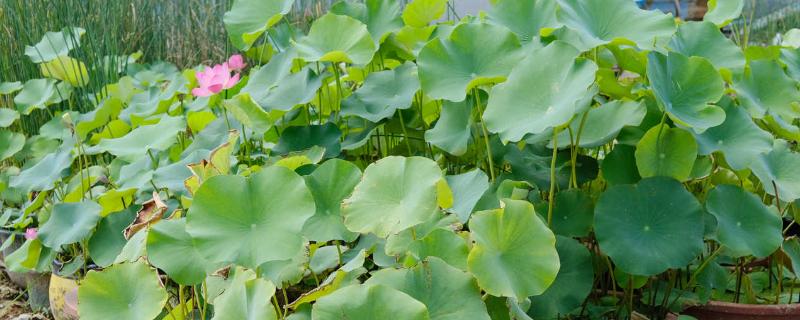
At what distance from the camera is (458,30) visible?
1.26 metres

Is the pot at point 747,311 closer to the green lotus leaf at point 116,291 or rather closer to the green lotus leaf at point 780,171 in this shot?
the green lotus leaf at point 780,171

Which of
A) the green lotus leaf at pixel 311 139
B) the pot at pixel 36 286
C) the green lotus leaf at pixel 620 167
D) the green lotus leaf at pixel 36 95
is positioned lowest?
the pot at pixel 36 286

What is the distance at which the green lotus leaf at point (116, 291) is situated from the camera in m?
1.17

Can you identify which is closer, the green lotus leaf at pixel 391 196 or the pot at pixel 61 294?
the green lotus leaf at pixel 391 196

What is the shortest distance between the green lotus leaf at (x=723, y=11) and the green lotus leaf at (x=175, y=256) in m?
→ 0.99

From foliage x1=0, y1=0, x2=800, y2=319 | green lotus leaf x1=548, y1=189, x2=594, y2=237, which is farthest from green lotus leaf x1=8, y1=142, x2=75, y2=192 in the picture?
green lotus leaf x1=548, y1=189, x2=594, y2=237

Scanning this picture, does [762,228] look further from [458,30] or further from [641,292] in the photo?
[458,30]

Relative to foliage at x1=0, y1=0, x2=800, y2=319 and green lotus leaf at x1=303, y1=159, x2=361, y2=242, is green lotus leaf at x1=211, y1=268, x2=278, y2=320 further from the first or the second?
green lotus leaf at x1=303, y1=159, x2=361, y2=242

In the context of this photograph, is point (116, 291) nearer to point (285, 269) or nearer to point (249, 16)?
point (285, 269)

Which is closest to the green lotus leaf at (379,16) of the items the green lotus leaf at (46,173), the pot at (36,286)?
the green lotus leaf at (46,173)

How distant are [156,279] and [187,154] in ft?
1.57

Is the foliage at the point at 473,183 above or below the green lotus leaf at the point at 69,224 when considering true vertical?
above

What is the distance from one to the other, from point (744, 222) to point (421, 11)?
0.72 metres

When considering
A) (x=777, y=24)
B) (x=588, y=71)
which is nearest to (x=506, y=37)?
(x=588, y=71)
